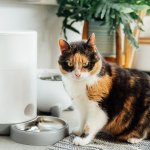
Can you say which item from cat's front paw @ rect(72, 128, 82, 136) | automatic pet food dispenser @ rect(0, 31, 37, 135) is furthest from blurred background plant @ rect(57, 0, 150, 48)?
cat's front paw @ rect(72, 128, 82, 136)

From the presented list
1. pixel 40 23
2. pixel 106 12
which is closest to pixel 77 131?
pixel 106 12

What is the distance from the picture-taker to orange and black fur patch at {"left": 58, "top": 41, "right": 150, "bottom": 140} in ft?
3.80

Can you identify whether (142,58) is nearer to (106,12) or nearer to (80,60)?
(106,12)

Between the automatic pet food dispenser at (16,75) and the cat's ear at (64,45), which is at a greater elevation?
the cat's ear at (64,45)

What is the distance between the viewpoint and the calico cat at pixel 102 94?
115 centimetres

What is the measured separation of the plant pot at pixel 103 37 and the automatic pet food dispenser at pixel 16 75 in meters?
0.75

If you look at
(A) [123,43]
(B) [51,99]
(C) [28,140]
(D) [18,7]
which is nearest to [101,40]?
(A) [123,43]

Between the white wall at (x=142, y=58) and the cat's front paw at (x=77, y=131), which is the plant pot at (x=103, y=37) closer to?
the white wall at (x=142, y=58)

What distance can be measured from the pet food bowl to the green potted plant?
0.69 meters

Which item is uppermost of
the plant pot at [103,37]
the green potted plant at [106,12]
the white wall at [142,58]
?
the green potted plant at [106,12]

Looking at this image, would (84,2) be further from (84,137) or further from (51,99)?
(84,137)

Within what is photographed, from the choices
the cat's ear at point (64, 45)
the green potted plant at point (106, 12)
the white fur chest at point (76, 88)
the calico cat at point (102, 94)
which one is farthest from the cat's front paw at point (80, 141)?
the green potted plant at point (106, 12)

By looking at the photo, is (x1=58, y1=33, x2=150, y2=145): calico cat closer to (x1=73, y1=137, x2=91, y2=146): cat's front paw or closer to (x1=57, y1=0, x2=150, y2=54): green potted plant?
(x1=73, y1=137, x2=91, y2=146): cat's front paw

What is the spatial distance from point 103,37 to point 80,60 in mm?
945
